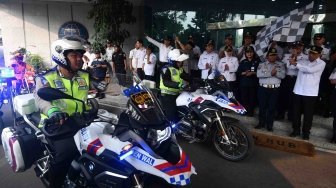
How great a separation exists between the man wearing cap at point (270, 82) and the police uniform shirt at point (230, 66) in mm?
755

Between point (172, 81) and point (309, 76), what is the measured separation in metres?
2.54

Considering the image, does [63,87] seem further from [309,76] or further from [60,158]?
[309,76]

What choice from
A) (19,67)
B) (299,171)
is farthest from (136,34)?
(299,171)

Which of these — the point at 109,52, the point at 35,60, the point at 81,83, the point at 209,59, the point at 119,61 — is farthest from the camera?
the point at 35,60

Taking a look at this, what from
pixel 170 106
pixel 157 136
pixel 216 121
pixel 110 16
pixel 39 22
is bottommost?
pixel 216 121

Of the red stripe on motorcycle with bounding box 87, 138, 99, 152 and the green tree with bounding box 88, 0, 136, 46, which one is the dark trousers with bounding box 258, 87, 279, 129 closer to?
the red stripe on motorcycle with bounding box 87, 138, 99, 152

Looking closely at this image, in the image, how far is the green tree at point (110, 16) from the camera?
10.7 metres

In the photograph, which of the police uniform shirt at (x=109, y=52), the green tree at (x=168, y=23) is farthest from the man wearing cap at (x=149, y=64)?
the green tree at (x=168, y=23)

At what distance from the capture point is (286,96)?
6.27 m

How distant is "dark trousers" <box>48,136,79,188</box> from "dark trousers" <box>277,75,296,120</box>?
4.76 m

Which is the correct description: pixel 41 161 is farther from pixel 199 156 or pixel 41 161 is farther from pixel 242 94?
pixel 242 94

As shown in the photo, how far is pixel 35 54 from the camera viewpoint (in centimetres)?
1463

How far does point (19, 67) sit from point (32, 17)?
5.96m

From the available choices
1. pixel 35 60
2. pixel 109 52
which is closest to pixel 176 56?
pixel 109 52
